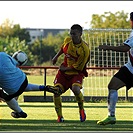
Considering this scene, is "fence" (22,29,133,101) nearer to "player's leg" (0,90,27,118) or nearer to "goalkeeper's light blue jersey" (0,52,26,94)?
"player's leg" (0,90,27,118)

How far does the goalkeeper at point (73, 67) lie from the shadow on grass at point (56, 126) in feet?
1.57

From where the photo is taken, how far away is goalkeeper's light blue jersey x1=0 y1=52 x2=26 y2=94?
11.8 meters

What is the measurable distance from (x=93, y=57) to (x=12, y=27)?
267ft

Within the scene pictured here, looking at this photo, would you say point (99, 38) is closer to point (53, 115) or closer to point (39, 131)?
point (53, 115)

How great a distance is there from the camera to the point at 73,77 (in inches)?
512

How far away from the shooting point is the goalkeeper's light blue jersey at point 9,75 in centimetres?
1181

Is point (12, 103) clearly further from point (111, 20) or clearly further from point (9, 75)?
point (111, 20)

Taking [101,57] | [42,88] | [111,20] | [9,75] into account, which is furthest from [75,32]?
[111,20]

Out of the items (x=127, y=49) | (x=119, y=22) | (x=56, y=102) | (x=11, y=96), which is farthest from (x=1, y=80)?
(x=119, y=22)

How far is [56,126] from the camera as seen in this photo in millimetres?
11578

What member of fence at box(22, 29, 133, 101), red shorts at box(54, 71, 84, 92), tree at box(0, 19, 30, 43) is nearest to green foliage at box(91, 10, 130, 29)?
tree at box(0, 19, 30, 43)

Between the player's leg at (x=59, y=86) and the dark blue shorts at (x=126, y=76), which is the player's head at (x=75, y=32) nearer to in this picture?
the player's leg at (x=59, y=86)

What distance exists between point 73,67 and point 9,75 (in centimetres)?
151

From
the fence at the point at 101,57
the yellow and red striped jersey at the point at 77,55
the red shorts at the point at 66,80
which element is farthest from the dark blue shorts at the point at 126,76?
the fence at the point at 101,57
